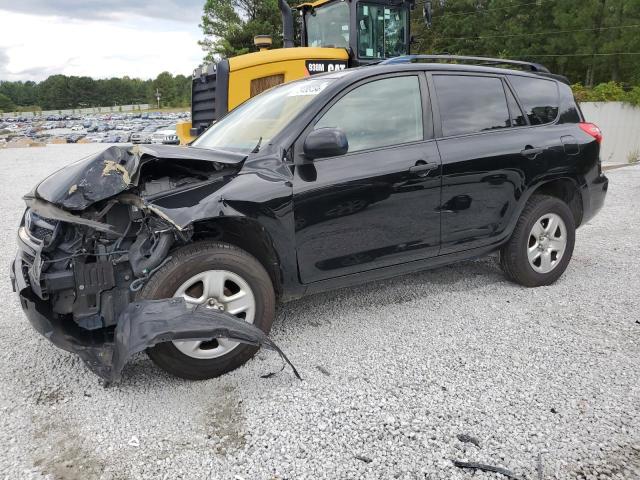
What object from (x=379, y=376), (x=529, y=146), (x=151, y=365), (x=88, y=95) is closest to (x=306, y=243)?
(x=379, y=376)

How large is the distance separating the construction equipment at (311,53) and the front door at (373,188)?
13.1ft

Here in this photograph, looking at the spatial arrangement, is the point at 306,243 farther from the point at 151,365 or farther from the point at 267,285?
the point at 151,365

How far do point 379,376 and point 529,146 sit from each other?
239cm

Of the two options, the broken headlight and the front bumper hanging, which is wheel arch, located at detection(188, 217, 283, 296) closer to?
the front bumper hanging

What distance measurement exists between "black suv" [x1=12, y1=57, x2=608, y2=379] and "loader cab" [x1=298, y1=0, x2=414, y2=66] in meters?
4.16

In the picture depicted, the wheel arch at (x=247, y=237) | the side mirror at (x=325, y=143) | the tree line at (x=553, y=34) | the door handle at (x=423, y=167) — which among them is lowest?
the wheel arch at (x=247, y=237)

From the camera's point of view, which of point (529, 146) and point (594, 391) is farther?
point (529, 146)

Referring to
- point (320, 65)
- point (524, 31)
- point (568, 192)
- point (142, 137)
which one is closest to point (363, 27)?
point (320, 65)

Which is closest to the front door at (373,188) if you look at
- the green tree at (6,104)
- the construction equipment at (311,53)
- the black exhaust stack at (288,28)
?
the construction equipment at (311,53)

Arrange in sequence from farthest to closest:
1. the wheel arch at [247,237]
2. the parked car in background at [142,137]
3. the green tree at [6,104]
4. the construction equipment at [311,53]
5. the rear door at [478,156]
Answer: the green tree at [6,104] → the parked car in background at [142,137] → the construction equipment at [311,53] → the rear door at [478,156] → the wheel arch at [247,237]

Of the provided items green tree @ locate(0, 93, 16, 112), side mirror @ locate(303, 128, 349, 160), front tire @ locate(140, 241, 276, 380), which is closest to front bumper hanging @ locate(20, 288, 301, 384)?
front tire @ locate(140, 241, 276, 380)

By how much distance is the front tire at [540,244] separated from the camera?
4.27m

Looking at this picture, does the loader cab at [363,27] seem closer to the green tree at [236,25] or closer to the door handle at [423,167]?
the door handle at [423,167]

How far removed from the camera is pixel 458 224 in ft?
12.9
